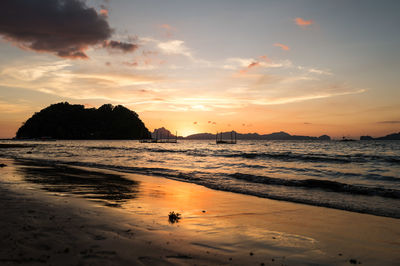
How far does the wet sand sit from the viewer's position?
4977 mm

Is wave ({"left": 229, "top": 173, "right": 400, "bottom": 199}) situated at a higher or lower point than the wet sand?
lower

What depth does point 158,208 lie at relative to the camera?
9.70 m

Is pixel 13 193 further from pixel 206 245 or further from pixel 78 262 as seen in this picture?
pixel 206 245

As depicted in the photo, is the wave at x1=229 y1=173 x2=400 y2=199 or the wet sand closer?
the wet sand

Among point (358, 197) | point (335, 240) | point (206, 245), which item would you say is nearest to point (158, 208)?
point (206, 245)

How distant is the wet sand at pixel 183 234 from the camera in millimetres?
4977

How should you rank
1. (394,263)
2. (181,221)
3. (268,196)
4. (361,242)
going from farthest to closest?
(268,196) < (181,221) < (361,242) < (394,263)

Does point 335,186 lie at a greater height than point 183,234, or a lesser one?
lesser

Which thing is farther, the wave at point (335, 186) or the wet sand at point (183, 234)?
the wave at point (335, 186)

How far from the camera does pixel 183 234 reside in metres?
6.62

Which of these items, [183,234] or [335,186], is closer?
[183,234]

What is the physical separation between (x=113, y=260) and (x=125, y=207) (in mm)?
5118

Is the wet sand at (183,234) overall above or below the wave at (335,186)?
above

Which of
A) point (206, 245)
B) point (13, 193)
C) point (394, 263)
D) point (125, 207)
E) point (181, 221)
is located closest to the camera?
point (394, 263)
